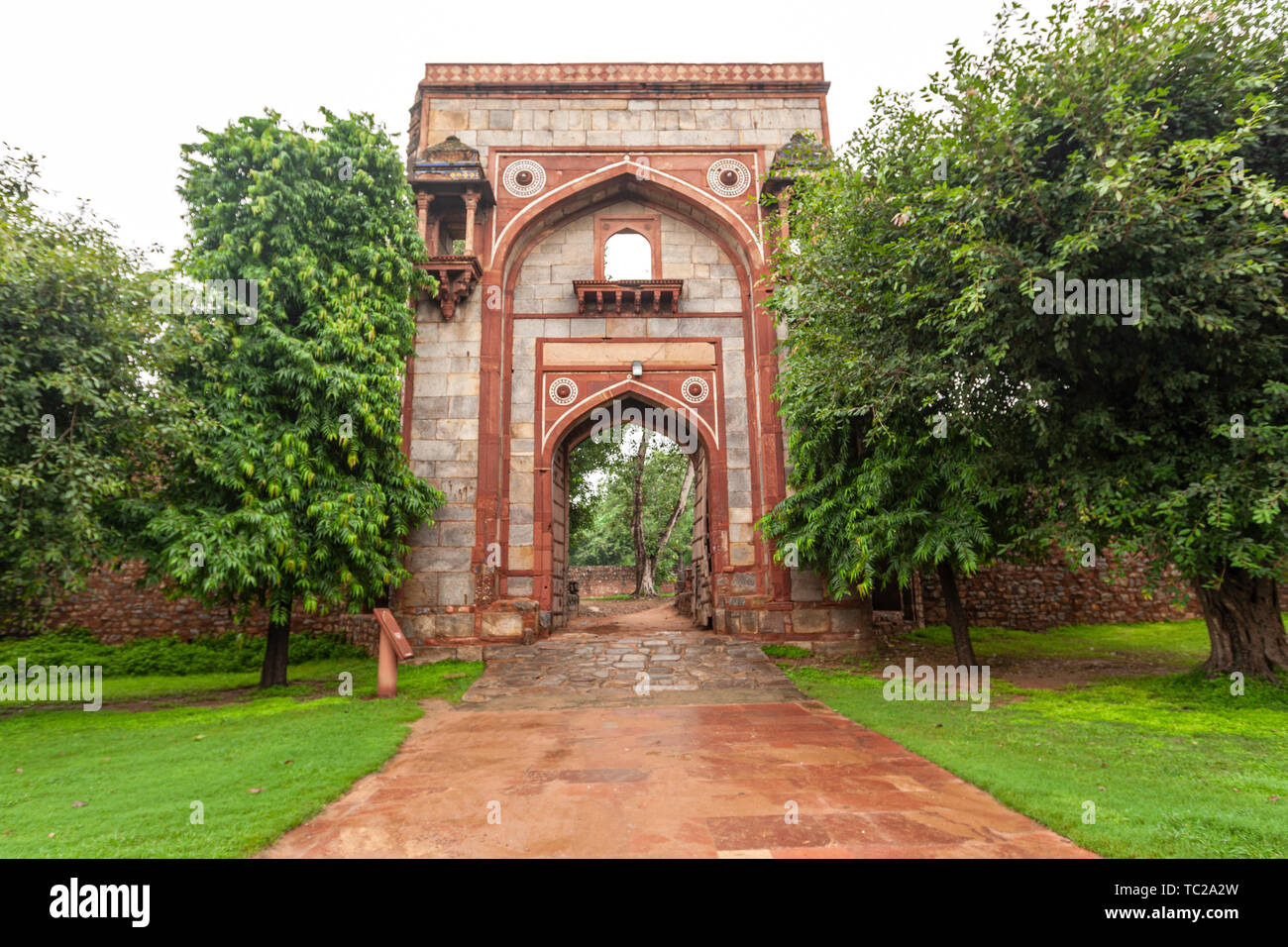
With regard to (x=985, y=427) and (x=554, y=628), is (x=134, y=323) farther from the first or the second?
(x=985, y=427)

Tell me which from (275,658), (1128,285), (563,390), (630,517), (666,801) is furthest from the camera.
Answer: (630,517)

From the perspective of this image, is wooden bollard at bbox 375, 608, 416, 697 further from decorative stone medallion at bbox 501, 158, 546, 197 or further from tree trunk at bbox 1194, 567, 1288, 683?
tree trunk at bbox 1194, 567, 1288, 683

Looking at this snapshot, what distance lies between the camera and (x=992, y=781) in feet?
14.5

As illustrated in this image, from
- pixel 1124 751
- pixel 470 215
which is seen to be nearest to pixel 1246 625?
pixel 1124 751

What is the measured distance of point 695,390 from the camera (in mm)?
12797

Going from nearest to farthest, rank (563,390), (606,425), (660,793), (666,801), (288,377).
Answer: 1. (666,801)
2. (660,793)
3. (288,377)
4. (563,390)
5. (606,425)

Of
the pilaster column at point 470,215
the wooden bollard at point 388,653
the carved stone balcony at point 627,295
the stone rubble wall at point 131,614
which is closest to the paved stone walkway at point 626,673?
the wooden bollard at point 388,653

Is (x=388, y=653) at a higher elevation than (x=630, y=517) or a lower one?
lower

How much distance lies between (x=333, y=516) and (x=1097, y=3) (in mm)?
10431

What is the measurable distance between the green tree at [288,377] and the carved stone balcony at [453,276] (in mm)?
1938

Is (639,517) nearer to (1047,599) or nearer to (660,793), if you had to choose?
(1047,599)

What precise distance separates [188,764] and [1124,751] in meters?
7.45

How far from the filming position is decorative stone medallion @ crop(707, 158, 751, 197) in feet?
43.7
